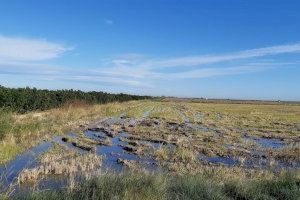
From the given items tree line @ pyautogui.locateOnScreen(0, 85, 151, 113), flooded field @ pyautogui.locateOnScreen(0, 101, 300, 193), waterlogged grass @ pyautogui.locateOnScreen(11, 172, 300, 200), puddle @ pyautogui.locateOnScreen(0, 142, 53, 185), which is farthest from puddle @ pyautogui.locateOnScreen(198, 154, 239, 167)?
tree line @ pyautogui.locateOnScreen(0, 85, 151, 113)

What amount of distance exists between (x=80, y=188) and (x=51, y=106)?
125ft

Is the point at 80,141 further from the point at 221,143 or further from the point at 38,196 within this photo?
the point at 38,196

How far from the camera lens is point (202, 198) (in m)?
9.59

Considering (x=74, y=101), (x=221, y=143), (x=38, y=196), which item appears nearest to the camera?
(x=38, y=196)

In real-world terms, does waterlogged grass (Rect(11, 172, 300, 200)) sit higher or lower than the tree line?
lower

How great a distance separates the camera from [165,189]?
385 inches

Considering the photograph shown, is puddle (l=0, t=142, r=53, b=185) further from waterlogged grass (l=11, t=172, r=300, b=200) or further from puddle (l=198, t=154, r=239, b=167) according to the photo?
puddle (l=198, t=154, r=239, b=167)

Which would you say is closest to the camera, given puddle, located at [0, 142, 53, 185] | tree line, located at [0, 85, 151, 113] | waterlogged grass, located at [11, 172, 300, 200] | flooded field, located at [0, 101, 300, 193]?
waterlogged grass, located at [11, 172, 300, 200]

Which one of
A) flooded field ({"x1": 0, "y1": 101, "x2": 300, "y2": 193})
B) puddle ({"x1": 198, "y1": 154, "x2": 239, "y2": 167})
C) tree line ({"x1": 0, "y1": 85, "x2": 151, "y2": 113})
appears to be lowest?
puddle ({"x1": 198, "y1": 154, "x2": 239, "y2": 167})

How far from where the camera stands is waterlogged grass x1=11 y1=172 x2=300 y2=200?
354 inches

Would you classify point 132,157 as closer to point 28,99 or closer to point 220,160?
point 220,160

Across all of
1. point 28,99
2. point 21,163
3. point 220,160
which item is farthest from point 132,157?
point 28,99

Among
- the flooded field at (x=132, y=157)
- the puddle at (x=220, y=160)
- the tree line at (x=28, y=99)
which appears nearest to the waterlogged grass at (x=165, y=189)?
the flooded field at (x=132, y=157)

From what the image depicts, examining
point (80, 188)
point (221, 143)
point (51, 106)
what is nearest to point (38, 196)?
point (80, 188)
